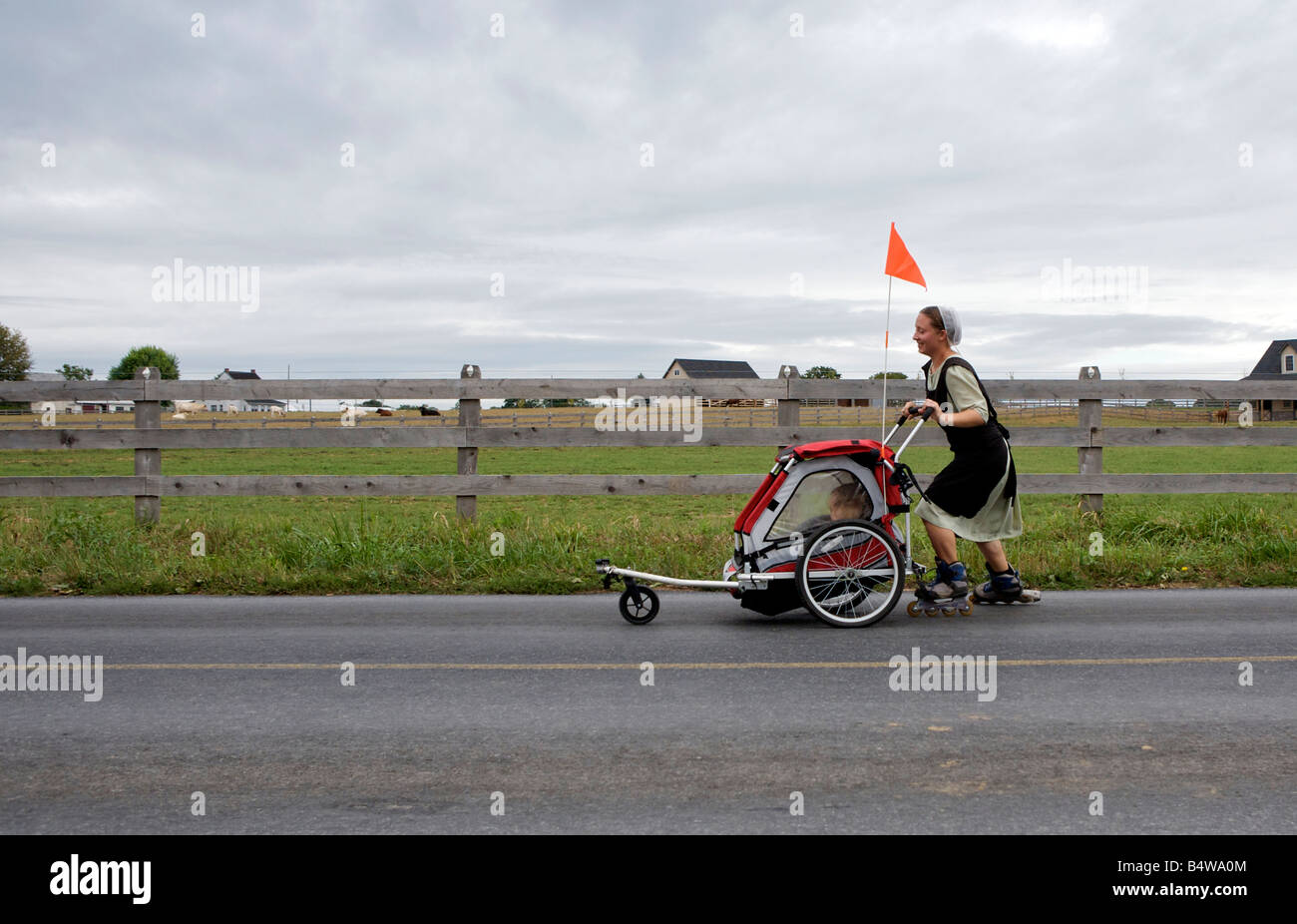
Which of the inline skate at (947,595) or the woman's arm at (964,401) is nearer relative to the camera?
the woman's arm at (964,401)

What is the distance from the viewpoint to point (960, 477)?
285 inches

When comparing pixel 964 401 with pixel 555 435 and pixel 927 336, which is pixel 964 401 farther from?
pixel 555 435

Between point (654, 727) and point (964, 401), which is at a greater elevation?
point (964, 401)

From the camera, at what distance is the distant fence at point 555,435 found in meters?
10.3

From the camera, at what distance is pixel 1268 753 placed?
13.5ft

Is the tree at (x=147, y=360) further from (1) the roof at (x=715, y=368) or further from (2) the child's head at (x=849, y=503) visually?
(2) the child's head at (x=849, y=503)

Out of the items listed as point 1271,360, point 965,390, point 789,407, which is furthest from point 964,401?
point 1271,360

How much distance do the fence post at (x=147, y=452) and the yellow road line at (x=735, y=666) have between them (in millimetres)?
5572

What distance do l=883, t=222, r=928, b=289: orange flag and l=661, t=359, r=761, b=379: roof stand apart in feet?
294

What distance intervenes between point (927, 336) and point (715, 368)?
313 feet

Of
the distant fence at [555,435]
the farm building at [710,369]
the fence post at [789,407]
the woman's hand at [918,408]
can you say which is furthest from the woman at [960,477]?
the farm building at [710,369]

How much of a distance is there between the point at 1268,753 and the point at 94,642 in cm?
640

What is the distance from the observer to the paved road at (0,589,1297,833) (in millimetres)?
3559
